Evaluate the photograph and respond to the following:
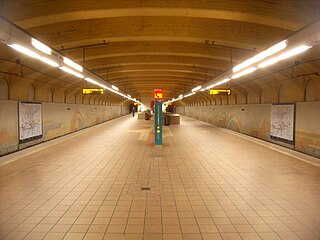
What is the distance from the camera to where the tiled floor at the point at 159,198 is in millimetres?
4129

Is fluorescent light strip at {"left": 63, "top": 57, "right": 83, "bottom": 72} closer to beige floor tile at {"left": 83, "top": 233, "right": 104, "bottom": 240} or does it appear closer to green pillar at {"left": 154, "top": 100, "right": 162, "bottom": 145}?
green pillar at {"left": 154, "top": 100, "right": 162, "bottom": 145}

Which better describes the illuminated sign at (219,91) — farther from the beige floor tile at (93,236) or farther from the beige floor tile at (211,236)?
the beige floor tile at (93,236)

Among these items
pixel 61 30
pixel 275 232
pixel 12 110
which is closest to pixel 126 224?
pixel 275 232

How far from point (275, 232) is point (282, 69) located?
847 cm

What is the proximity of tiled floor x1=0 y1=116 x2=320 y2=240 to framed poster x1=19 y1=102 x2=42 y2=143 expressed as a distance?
180 centimetres

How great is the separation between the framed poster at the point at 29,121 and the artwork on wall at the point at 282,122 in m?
11.2

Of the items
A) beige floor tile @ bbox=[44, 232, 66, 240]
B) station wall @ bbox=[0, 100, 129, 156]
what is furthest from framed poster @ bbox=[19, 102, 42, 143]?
beige floor tile @ bbox=[44, 232, 66, 240]

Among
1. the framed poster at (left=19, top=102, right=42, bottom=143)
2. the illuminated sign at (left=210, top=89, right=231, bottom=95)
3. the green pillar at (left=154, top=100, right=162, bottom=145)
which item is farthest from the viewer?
the illuminated sign at (left=210, top=89, right=231, bottom=95)

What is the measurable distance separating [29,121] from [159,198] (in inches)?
331

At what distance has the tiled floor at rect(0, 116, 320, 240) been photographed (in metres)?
4.13

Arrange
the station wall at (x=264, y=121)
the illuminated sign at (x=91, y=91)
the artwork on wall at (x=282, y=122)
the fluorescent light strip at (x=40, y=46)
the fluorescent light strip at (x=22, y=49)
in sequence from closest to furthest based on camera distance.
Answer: the fluorescent light strip at (x=22, y=49)
the fluorescent light strip at (x=40, y=46)
the station wall at (x=264, y=121)
the artwork on wall at (x=282, y=122)
the illuminated sign at (x=91, y=91)

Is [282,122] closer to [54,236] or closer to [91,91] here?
[91,91]

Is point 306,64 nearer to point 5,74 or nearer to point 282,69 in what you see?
point 282,69

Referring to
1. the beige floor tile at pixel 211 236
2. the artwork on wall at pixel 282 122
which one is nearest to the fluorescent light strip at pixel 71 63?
the beige floor tile at pixel 211 236
